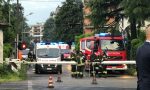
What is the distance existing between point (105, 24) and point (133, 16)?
8.69 metres

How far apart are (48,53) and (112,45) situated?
500 cm

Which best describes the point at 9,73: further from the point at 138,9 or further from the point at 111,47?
the point at 111,47

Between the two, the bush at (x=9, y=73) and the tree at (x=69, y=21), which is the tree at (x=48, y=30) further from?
the bush at (x=9, y=73)

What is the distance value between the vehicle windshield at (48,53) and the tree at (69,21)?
73.2m

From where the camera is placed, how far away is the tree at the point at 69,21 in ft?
379

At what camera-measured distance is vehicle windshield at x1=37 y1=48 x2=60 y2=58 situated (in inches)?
1531

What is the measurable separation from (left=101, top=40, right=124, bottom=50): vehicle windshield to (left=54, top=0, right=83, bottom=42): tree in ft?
248

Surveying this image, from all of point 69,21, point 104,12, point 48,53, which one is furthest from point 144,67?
point 69,21

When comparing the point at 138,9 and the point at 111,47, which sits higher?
the point at 138,9

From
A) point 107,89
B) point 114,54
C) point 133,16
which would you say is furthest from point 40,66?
point 107,89

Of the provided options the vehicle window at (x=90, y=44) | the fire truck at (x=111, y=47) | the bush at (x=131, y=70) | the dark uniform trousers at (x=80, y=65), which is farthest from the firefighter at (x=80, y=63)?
the vehicle window at (x=90, y=44)

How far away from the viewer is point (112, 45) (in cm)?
3706

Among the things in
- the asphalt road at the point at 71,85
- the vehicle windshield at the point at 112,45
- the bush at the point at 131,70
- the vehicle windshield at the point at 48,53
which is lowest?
the asphalt road at the point at 71,85

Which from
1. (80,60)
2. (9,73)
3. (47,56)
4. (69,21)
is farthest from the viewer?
(69,21)
